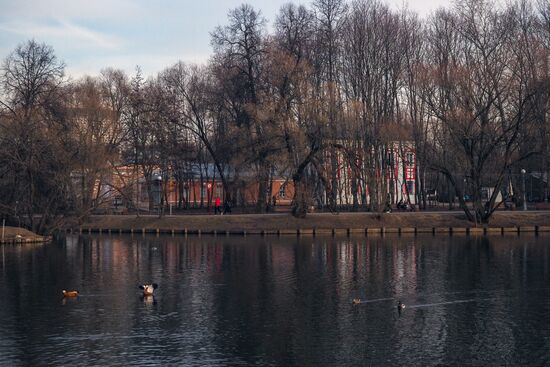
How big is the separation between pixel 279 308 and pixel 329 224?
1357 inches

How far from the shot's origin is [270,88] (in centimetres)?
6244

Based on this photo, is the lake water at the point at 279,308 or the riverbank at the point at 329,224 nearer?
the lake water at the point at 279,308

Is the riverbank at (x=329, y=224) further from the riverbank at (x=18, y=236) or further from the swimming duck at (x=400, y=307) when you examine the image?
the swimming duck at (x=400, y=307)

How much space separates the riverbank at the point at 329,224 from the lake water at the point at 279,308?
45.3 ft

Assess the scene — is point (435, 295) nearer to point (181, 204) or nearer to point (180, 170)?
point (180, 170)

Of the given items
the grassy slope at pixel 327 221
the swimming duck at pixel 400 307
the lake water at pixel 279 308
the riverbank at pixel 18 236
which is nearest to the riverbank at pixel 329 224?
the grassy slope at pixel 327 221

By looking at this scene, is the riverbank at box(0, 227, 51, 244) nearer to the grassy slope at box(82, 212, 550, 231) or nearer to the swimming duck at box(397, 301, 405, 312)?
the grassy slope at box(82, 212, 550, 231)

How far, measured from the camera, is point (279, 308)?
26641 mm

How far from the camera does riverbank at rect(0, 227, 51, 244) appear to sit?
51.4 m

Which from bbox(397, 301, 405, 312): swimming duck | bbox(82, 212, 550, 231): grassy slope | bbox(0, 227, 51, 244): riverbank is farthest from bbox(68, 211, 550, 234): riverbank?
bbox(397, 301, 405, 312): swimming duck

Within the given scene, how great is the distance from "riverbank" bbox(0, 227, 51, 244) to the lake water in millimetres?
5793

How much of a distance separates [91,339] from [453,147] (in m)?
45.7

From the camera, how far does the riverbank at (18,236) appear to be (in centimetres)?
5141

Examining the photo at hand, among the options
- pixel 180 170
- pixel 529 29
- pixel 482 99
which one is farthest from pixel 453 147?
pixel 180 170
